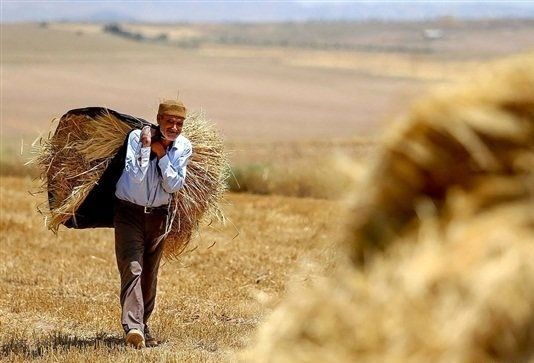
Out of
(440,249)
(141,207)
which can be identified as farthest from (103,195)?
(440,249)

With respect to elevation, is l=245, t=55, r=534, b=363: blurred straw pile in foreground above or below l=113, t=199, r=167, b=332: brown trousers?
above

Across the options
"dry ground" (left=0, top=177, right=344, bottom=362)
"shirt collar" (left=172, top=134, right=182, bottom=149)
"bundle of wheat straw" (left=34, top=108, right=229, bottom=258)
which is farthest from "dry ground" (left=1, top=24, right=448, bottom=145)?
"shirt collar" (left=172, top=134, right=182, bottom=149)

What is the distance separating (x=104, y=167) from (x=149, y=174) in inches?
22.7

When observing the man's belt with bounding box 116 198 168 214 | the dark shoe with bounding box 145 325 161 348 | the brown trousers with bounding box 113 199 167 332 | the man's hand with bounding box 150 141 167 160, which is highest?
the man's hand with bounding box 150 141 167 160

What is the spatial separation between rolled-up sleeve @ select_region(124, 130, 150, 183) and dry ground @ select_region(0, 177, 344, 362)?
4.22ft

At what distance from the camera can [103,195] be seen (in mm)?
8695

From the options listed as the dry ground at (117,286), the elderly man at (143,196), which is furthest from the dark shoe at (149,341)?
the dry ground at (117,286)

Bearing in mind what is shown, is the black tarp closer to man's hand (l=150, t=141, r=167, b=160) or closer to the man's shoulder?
the man's shoulder

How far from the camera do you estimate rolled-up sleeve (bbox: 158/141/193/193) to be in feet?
26.7

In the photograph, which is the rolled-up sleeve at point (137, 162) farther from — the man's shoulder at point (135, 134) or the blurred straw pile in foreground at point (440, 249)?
the blurred straw pile in foreground at point (440, 249)

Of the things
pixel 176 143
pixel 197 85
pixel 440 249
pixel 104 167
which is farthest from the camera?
pixel 197 85

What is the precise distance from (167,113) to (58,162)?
138cm

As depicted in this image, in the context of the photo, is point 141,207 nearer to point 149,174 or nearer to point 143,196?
point 143,196

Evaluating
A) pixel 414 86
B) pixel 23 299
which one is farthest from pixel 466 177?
pixel 23 299
